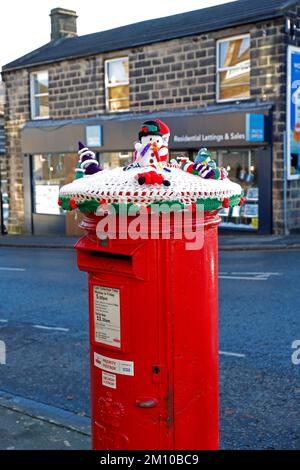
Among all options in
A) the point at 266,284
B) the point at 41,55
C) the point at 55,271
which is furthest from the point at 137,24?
the point at 266,284

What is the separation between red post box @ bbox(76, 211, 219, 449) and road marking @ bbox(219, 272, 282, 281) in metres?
7.51

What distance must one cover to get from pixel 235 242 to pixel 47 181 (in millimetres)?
8852

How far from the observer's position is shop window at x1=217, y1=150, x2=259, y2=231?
16562 millimetres

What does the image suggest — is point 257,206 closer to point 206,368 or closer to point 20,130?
point 20,130

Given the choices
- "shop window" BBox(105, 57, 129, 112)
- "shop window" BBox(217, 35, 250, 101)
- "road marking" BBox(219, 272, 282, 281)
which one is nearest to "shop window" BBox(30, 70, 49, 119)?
"shop window" BBox(105, 57, 129, 112)

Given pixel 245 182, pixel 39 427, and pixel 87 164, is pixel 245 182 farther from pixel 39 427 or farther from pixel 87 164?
pixel 87 164

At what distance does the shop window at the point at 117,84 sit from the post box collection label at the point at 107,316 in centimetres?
1680

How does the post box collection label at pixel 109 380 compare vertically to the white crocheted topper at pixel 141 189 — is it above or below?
below

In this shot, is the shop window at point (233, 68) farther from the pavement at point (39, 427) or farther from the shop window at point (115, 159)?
the pavement at point (39, 427)

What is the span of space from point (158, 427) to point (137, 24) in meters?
21.2

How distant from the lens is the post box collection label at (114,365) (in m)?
2.79

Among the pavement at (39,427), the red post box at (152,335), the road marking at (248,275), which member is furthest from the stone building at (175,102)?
the red post box at (152,335)

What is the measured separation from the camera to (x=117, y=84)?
19266 mm
